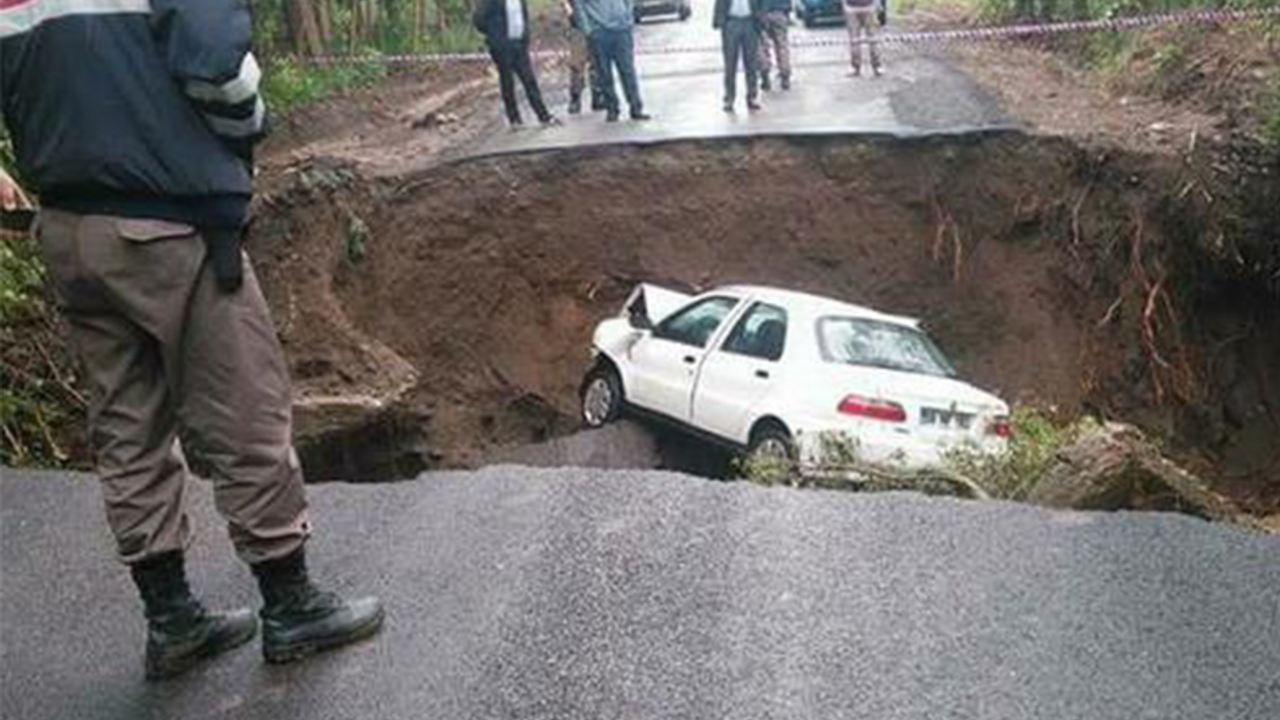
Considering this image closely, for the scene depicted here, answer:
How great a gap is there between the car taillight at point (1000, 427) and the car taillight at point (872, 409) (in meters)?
0.65

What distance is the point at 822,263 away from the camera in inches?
595

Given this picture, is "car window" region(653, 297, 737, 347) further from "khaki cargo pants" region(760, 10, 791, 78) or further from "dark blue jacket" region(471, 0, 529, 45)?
"khaki cargo pants" region(760, 10, 791, 78)

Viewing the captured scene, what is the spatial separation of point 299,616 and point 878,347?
755 cm

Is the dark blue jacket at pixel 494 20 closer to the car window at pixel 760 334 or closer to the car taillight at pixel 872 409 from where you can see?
the car window at pixel 760 334

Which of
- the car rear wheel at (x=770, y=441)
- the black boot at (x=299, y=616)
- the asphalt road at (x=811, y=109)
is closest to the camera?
the black boot at (x=299, y=616)

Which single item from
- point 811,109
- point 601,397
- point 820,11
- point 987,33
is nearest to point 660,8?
point 820,11

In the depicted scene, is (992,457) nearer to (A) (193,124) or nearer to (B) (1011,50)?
(A) (193,124)

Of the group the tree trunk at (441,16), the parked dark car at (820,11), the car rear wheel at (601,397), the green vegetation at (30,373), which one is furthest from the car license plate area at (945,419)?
the parked dark car at (820,11)

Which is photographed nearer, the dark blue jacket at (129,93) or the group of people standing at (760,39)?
the dark blue jacket at (129,93)

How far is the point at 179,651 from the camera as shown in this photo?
378 cm

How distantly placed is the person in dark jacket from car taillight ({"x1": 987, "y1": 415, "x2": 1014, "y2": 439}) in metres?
8.15

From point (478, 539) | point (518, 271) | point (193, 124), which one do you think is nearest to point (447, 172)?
point (518, 271)

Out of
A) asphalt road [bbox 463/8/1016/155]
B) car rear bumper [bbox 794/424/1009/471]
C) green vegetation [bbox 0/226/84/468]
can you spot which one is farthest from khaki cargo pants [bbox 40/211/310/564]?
asphalt road [bbox 463/8/1016/155]

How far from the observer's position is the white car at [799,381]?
996 centimetres
